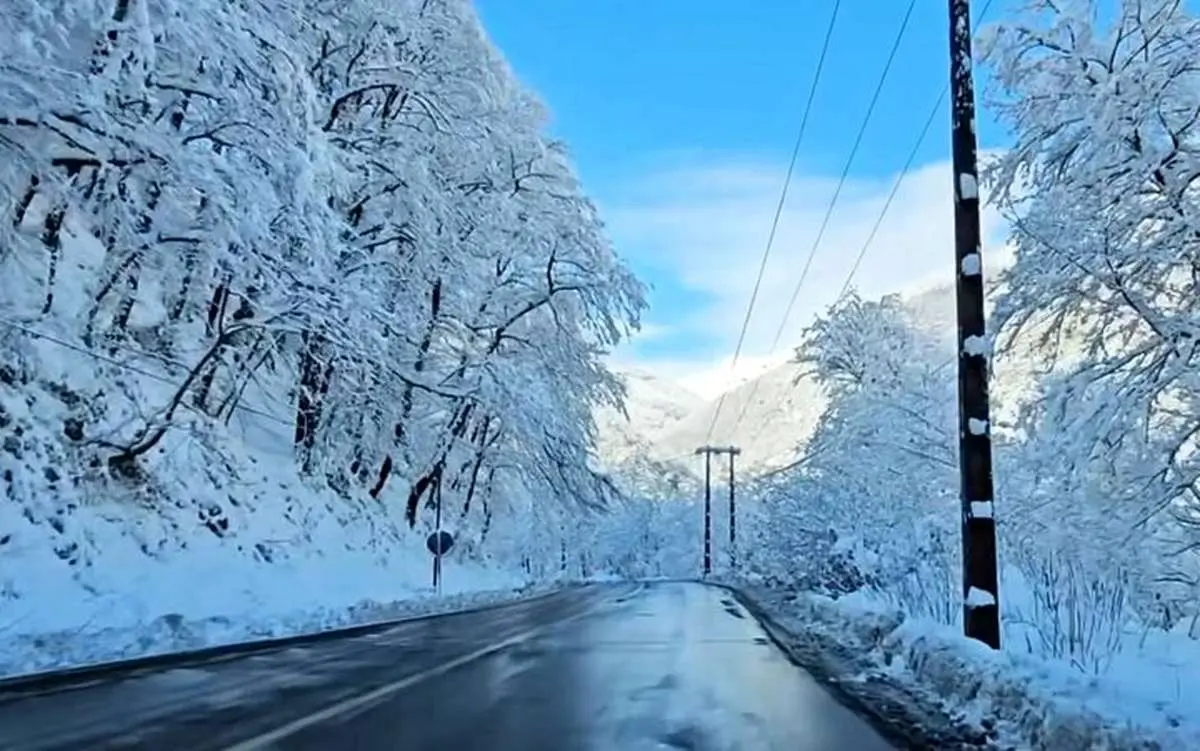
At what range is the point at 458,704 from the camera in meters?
8.02

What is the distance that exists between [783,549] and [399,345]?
656 inches

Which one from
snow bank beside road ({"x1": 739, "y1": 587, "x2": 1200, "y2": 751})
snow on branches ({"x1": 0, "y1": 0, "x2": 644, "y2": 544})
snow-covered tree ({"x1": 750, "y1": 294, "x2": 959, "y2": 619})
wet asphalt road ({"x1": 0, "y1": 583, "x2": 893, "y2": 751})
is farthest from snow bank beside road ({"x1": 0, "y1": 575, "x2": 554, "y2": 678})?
snow-covered tree ({"x1": 750, "y1": 294, "x2": 959, "y2": 619})

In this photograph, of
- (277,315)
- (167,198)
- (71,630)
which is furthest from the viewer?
(277,315)

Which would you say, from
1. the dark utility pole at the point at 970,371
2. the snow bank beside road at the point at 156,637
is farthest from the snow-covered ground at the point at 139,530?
the dark utility pole at the point at 970,371

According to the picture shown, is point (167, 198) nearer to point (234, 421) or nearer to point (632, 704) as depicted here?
point (632, 704)

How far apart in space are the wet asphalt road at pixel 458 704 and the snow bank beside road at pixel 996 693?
0.64 m

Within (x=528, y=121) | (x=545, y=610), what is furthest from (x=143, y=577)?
(x=528, y=121)

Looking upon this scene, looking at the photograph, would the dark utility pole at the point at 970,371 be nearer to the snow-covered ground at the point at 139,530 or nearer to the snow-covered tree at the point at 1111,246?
the snow-covered tree at the point at 1111,246

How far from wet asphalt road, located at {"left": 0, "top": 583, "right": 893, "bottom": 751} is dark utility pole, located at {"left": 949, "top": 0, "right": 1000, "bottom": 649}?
1797mm

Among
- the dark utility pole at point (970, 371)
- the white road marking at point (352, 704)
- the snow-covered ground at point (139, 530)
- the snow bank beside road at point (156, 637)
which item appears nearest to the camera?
the white road marking at point (352, 704)

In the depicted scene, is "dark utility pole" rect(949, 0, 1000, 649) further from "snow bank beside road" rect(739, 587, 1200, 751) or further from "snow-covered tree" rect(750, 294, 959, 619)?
"snow-covered tree" rect(750, 294, 959, 619)

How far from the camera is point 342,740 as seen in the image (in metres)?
6.44

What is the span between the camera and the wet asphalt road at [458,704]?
6.46 meters

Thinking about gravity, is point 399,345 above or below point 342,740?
above
